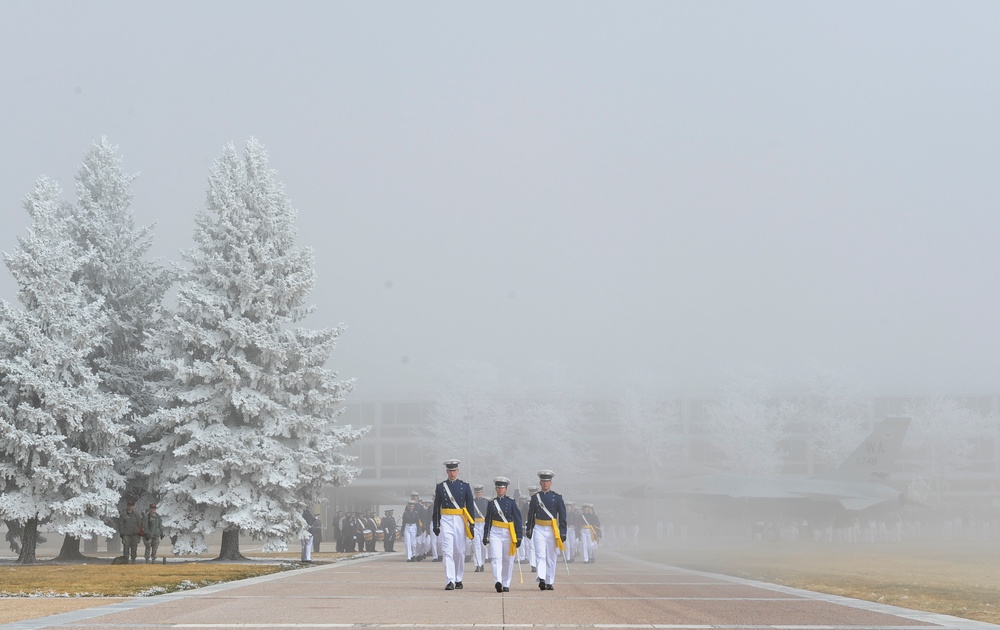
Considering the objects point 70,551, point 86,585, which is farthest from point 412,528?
point 86,585

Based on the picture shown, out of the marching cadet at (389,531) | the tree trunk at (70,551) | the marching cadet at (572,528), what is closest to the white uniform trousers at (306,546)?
the tree trunk at (70,551)

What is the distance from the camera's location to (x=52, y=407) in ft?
101

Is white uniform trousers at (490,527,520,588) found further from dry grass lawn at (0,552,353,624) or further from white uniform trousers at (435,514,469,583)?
dry grass lawn at (0,552,353,624)

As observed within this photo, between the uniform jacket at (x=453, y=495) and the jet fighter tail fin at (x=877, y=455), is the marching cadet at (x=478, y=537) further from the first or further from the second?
the jet fighter tail fin at (x=877, y=455)

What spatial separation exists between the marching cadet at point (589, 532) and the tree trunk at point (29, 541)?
52.5 ft

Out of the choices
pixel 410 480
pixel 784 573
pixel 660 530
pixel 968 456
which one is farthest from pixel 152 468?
pixel 968 456

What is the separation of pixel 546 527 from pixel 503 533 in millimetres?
903

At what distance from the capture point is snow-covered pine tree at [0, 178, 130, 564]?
3033 cm

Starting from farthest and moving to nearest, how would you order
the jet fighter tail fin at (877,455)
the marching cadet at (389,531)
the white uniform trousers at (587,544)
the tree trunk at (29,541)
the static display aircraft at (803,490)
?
1. the jet fighter tail fin at (877,455)
2. the static display aircraft at (803,490)
3. the marching cadet at (389,531)
4. the white uniform trousers at (587,544)
5. the tree trunk at (29,541)

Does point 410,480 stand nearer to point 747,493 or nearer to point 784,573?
point 747,493

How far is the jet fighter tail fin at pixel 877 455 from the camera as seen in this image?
7162 centimetres

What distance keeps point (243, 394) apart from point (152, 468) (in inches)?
122

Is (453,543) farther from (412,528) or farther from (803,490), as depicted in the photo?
(803,490)

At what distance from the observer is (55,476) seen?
3005 cm
